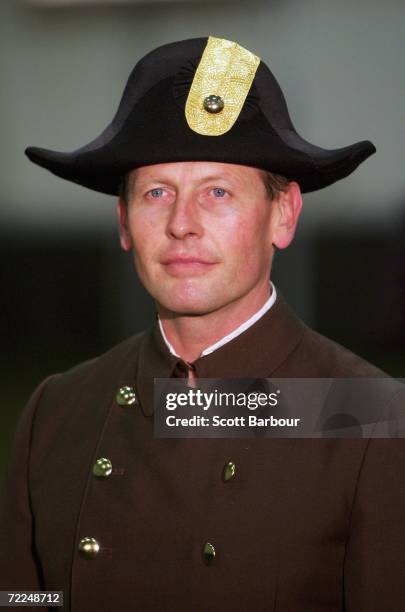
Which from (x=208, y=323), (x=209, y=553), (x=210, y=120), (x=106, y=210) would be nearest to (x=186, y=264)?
(x=208, y=323)

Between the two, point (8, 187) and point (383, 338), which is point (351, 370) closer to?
point (383, 338)

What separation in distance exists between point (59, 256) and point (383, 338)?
2268 mm

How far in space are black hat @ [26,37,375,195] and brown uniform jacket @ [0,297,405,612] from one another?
323mm

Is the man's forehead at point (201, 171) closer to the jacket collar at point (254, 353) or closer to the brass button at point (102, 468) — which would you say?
the jacket collar at point (254, 353)

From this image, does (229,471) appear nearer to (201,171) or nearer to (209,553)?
(209,553)

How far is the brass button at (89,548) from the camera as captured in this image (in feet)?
6.73

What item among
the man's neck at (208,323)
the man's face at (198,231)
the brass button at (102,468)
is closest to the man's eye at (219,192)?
the man's face at (198,231)

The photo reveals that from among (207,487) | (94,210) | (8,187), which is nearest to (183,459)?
(207,487)

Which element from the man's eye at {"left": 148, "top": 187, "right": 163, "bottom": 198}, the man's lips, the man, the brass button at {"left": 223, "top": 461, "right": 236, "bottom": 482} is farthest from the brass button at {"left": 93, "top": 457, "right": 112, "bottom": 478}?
the man's eye at {"left": 148, "top": 187, "right": 163, "bottom": 198}

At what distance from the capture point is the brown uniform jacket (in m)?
1.91

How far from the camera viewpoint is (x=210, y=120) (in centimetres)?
203

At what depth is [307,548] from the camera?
1913mm

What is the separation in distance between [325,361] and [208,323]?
0.24m

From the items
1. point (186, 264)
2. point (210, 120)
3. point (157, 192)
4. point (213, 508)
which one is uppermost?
point (210, 120)
